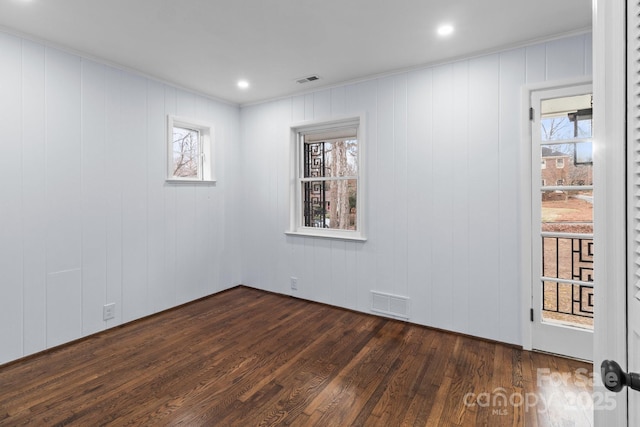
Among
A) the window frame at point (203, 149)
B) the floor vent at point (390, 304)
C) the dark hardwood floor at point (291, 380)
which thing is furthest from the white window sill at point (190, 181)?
the floor vent at point (390, 304)

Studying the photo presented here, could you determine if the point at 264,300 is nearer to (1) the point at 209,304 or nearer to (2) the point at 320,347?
(1) the point at 209,304

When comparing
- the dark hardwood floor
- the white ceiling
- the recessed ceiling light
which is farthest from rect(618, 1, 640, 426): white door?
the recessed ceiling light

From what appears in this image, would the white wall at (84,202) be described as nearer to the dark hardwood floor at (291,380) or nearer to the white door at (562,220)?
the dark hardwood floor at (291,380)

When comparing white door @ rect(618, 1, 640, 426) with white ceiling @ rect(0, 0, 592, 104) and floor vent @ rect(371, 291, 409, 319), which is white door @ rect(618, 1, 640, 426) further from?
floor vent @ rect(371, 291, 409, 319)

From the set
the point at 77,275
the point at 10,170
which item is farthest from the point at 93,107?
the point at 77,275

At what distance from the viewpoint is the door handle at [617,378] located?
2.36 feet

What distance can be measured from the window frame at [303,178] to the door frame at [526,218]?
1.47 m

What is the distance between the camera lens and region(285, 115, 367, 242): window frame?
3.56 meters

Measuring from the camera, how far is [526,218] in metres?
2.70

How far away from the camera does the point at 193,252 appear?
398 cm

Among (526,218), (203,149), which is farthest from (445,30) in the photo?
(203,149)

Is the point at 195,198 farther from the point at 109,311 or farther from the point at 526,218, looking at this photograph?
the point at 526,218

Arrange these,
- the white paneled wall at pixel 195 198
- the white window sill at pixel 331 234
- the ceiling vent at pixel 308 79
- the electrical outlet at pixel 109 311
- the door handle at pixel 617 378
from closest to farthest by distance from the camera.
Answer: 1. the door handle at pixel 617 378
2. the white paneled wall at pixel 195 198
3. the electrical outlet at pixel 109 311
4. the ceiling vent at pixel 308 79
5. the white window sill at pixel 331 234

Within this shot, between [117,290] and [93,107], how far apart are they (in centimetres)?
176
